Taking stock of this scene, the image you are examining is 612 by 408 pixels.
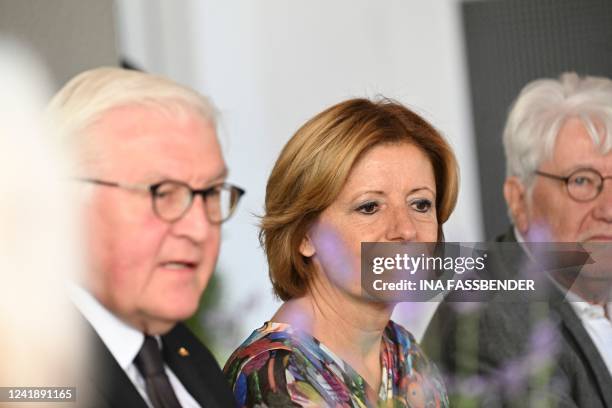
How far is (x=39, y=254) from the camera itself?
1566 millimetres

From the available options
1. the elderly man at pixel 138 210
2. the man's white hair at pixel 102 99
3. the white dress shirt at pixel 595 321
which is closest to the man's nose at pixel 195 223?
the elderly man at pixel 138 210

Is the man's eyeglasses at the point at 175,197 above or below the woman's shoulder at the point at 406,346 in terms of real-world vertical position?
above

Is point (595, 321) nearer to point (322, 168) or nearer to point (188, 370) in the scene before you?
point (322, 168)

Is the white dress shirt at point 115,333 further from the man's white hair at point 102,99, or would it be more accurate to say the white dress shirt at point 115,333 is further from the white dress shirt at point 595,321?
the white dress shirt at point 595,321

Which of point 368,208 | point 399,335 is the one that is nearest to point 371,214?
point 368,208

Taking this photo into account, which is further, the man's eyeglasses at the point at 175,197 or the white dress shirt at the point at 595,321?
the white dress shirt at the point at 595,321

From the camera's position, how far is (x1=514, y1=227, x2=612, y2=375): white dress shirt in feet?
6.68

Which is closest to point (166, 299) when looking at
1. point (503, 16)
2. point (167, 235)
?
point (167, 235)

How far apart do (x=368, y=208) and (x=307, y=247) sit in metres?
0.15

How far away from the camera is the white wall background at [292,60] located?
209cm

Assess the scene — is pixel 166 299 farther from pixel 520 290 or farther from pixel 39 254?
pixel 520 290

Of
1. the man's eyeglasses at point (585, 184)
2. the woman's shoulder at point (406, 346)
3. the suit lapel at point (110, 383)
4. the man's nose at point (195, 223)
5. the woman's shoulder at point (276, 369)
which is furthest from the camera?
the man's eyeglasses at point (585, 184)

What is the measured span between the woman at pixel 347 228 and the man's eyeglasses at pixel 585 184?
336mm

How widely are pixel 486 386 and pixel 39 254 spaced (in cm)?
101
